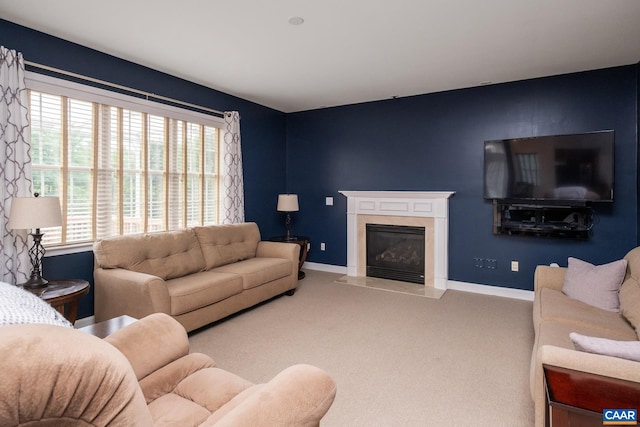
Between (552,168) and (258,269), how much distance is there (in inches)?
135

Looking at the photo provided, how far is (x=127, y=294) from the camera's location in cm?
290

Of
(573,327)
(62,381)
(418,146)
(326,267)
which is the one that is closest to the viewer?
(62,381)

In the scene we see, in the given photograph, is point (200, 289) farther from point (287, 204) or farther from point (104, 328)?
point (287, 204)

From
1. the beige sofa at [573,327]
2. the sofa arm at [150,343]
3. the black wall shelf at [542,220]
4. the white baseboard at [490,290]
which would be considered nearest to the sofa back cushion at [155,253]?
the sofa arm at [150,343]

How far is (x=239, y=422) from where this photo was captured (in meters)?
0.98

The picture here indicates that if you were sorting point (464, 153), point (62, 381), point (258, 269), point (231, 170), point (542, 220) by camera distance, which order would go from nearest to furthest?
point (62, 381) < point (258, 269) < point (542, 220) < point (464, 153) < point (231, 170)

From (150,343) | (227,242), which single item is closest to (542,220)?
(227,242)

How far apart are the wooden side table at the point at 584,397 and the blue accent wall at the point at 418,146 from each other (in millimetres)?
3257

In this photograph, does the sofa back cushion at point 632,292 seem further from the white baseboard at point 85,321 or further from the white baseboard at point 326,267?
the white baseboard at point 85,321

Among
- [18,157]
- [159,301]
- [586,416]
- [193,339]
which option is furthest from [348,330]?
[18,157]

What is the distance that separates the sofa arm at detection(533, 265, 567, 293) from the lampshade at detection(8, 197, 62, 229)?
4038 mm

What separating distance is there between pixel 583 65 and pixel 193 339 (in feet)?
15.6

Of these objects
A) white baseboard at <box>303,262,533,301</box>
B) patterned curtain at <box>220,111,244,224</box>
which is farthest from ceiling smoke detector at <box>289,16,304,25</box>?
white baseboard at <box>303,262,533,301</box>

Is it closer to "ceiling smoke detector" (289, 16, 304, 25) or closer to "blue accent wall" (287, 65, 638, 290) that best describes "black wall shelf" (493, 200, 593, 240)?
"blue accent wall" (287, 65, 638, 290)
